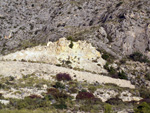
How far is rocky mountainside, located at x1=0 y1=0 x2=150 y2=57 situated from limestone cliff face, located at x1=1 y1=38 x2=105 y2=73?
130 inches

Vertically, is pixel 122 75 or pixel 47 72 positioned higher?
pixel 47 72

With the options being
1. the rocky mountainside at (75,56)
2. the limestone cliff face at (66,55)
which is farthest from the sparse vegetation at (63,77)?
the limestone cliff face at (66,55)

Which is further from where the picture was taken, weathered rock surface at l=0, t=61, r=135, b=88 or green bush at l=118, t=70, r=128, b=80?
green bush at l=118, t=70, r=128, b=80

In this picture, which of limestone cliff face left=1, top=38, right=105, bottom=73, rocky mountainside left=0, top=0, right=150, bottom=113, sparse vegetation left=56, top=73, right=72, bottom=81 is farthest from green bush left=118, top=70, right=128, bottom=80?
sparse vegetation left=56, top=73, right=72, bottom=81

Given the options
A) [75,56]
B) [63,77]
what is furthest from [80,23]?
[63,77]

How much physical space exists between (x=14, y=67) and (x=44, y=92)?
1223cm

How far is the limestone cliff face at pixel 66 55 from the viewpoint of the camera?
41.3 meters

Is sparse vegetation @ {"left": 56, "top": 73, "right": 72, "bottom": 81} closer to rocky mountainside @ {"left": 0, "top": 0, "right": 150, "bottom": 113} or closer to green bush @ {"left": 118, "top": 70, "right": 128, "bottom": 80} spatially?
rocky mountainside @ {"left": 0, "top": 0, "right": 150, "bottom": 113}

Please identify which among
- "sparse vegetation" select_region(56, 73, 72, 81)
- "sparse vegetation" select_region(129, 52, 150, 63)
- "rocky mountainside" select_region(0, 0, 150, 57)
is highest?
"rocky mountainside" select_region(0, 0, 150, 57)

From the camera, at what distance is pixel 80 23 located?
56.9 m

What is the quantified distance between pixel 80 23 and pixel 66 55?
56.0 ft

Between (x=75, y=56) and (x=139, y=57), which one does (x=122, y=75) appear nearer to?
(x=139, y=57)

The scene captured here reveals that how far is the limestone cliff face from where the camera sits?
41.3 metres

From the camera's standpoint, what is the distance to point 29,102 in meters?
19.9
